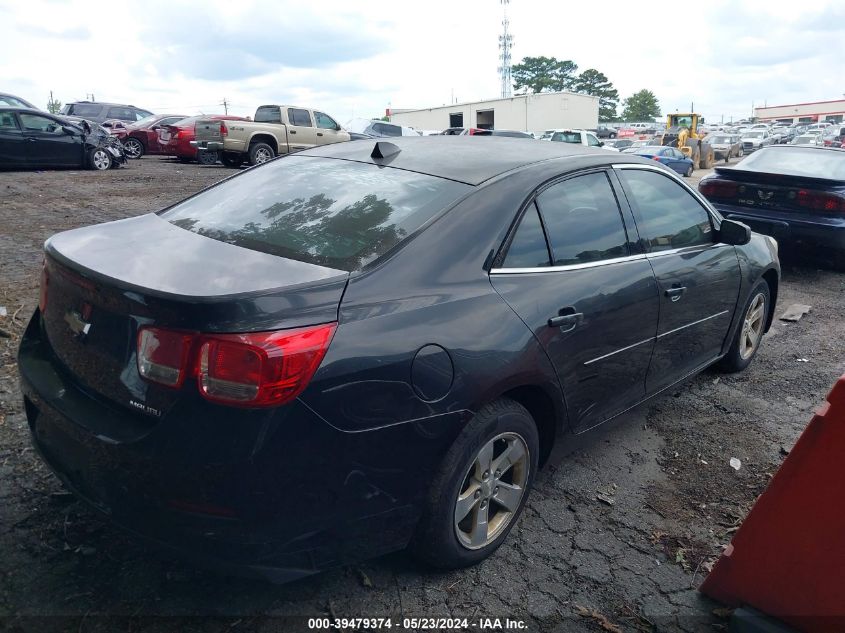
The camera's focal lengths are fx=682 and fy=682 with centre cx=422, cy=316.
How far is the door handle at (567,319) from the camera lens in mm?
2820

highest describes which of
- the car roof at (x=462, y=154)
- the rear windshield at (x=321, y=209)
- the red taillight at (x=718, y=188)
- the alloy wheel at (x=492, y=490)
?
the car roof at (x=462, y=154)

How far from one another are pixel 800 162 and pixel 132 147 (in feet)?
65.9

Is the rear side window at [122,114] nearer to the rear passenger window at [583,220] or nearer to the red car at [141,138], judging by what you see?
the red car at [141,138]

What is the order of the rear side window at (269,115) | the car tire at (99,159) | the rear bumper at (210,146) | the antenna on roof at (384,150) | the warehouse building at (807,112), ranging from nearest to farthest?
the antenna on roof at (384,150), the car tire at (99,159), the rear bumper at (210,146), the rear side window at (269,115), the warehouse building at (807,112)

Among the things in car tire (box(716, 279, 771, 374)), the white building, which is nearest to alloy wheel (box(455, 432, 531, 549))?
car tire (box(716, 279, 771, 374))

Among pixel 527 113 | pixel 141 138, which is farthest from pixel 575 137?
pixel 527 113

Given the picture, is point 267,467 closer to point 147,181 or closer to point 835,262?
point 835,262

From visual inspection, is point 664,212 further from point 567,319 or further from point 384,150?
point 384,150

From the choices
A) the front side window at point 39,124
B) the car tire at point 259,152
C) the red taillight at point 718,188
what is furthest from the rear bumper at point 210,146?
the red taillight at point 718,188

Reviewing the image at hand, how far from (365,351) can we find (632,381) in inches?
69.9

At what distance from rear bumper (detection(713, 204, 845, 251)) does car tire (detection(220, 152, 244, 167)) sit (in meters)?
14.4

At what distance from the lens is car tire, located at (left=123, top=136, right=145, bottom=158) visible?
72.8 ft

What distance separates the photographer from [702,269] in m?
3.93

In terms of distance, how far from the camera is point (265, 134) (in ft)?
62.5
